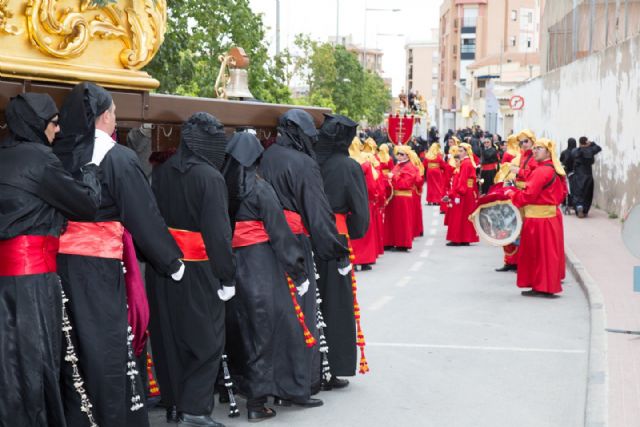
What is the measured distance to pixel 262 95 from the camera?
85.7ft

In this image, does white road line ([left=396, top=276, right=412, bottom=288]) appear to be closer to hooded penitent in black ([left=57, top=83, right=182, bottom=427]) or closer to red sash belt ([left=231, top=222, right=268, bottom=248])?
red sash belt ([left=231, top=222, right=268, bottom=248])

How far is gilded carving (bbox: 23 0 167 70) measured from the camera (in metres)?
6.32

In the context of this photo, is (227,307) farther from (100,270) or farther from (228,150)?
(100,270)

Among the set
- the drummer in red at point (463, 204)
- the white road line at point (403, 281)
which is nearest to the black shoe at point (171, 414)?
the white road line at point (403, 281)

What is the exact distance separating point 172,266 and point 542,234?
780 centimetres

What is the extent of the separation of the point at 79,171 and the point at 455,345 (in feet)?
A: 17.5

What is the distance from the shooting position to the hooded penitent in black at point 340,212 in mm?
8484

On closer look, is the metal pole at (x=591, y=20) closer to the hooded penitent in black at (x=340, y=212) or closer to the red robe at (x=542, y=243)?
the red robe at (x=542, y=243)

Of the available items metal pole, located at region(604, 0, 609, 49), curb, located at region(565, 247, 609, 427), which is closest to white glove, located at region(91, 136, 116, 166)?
curb, located at region(565, 247, 609, 427)

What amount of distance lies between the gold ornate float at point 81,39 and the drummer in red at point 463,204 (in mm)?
13226

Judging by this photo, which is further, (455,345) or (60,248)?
(455,345)

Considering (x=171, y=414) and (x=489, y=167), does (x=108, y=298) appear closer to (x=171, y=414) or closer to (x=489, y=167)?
(x=171, y=414)

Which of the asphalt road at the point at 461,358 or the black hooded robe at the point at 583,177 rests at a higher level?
the black hooded robe at the point at 583,177

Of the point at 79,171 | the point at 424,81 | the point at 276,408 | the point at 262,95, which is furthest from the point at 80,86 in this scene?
the point at 424,81
